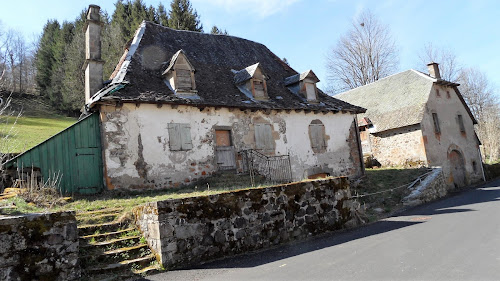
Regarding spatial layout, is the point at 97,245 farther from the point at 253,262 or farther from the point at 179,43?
the point at 179,43

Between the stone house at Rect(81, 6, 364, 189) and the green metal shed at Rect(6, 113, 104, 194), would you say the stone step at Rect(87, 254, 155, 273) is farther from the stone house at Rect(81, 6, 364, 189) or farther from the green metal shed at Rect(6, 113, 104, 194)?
the green metal shed at Rect(6, 113, 104, 194)

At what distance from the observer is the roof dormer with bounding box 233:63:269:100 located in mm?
15766

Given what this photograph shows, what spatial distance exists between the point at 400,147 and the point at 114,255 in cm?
2101

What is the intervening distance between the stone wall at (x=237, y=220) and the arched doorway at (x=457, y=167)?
1818 centimetres

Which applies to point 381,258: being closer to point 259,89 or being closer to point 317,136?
point 259,89

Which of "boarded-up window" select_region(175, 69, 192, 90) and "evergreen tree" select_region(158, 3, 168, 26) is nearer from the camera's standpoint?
"boarded-up window" select_region(175, 69, 192, 90)

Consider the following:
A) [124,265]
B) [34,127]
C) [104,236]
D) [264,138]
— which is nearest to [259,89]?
[264,138]

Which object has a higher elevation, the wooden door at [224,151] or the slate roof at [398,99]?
the slate roof at [398,99]

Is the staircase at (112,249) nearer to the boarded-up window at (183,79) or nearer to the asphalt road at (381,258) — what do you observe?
the asphalt road at (381,258)

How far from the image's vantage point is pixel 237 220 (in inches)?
294

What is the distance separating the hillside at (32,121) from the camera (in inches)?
891

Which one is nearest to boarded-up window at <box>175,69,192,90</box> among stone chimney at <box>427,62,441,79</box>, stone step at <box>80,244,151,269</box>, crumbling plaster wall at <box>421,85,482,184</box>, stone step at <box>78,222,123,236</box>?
stone step at <box>78,222,123,236</box>

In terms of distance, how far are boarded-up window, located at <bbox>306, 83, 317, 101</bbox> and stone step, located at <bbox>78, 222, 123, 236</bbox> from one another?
1242cm

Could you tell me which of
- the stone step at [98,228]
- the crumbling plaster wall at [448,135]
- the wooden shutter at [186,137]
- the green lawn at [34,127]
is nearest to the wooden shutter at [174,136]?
the wooden shutter at [186,137]
